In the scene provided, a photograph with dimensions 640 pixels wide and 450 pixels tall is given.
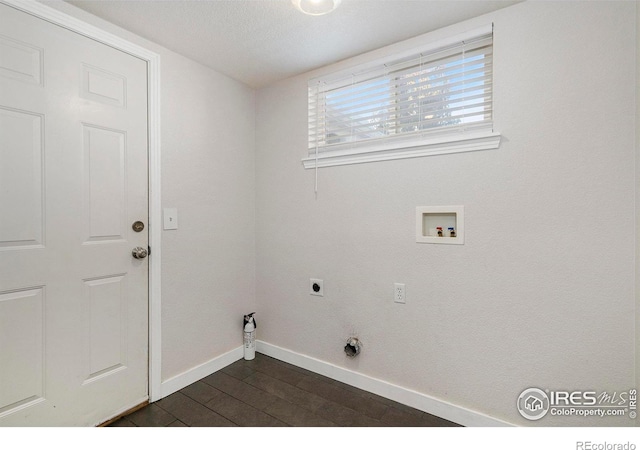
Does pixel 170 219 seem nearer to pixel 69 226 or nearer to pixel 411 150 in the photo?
pixel 69 226

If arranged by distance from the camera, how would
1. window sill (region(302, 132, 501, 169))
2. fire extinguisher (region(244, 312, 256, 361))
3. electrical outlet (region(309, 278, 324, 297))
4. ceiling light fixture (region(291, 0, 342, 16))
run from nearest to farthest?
ceiling light fixture (region(291, 0, 342, 16)) < window sill (region(302, 132, 501, 169)) < electrical outlet (region(309, 278, 324, 297)) < fire extinguisher (region(244, 312, 256, 361))

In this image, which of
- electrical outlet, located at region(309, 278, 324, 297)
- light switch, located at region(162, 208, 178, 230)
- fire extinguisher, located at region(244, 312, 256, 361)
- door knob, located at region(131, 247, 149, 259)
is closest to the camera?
door knob, located at region(131, 247, 149, 259)

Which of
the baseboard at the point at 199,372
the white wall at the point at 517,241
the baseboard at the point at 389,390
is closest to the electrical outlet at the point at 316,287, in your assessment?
the white wall at the point at 517,241

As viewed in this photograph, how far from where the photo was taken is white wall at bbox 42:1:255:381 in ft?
6.38

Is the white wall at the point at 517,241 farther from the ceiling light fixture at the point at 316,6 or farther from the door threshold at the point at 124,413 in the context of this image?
the door threshold at the point at 124,413

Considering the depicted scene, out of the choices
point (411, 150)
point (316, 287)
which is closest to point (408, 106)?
point (411, 150)

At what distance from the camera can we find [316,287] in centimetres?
220

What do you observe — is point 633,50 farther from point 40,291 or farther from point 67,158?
point 40,291

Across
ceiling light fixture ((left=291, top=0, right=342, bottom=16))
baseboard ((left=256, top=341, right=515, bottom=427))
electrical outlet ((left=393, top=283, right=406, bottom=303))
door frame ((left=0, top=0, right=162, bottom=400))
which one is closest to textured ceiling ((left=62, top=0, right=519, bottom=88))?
ceiling light fixture ((left=291, top=0, right=342, bottom=16))

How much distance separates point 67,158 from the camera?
150 cm

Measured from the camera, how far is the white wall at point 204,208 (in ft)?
6.38

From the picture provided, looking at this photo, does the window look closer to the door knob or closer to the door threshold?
the door knob

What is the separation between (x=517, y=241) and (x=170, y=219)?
6.55 feet

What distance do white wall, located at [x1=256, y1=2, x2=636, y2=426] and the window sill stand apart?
42 millimetres
